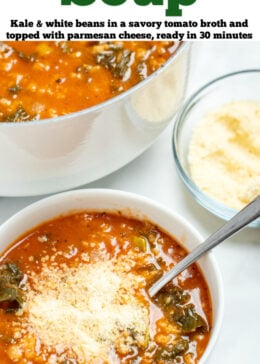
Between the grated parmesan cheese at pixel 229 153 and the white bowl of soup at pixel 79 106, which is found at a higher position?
the white bowl of soup at pixel 79 106

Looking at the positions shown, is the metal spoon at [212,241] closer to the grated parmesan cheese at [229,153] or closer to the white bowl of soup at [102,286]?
the white bowl of soup at [102,286]

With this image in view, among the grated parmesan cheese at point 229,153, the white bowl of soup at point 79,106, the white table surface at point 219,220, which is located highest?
the white bowl of soup at point 79,106

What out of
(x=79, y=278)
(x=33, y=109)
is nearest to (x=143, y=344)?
(x=79, y=278)

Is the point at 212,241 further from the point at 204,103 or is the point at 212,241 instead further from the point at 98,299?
the point at 204,103

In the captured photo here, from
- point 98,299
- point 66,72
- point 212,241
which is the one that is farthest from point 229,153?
point 98,299

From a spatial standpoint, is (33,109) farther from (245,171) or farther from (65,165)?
(245,171)

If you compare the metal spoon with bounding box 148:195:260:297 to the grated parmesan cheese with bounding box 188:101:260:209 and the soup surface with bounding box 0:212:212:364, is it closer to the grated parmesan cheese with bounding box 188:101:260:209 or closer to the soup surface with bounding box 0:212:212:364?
the soup surface with bounding box 0:212:212:364

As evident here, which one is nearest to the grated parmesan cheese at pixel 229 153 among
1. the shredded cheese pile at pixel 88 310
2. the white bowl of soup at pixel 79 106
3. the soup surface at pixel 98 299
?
the white bowl of soup at pixel 79 106
